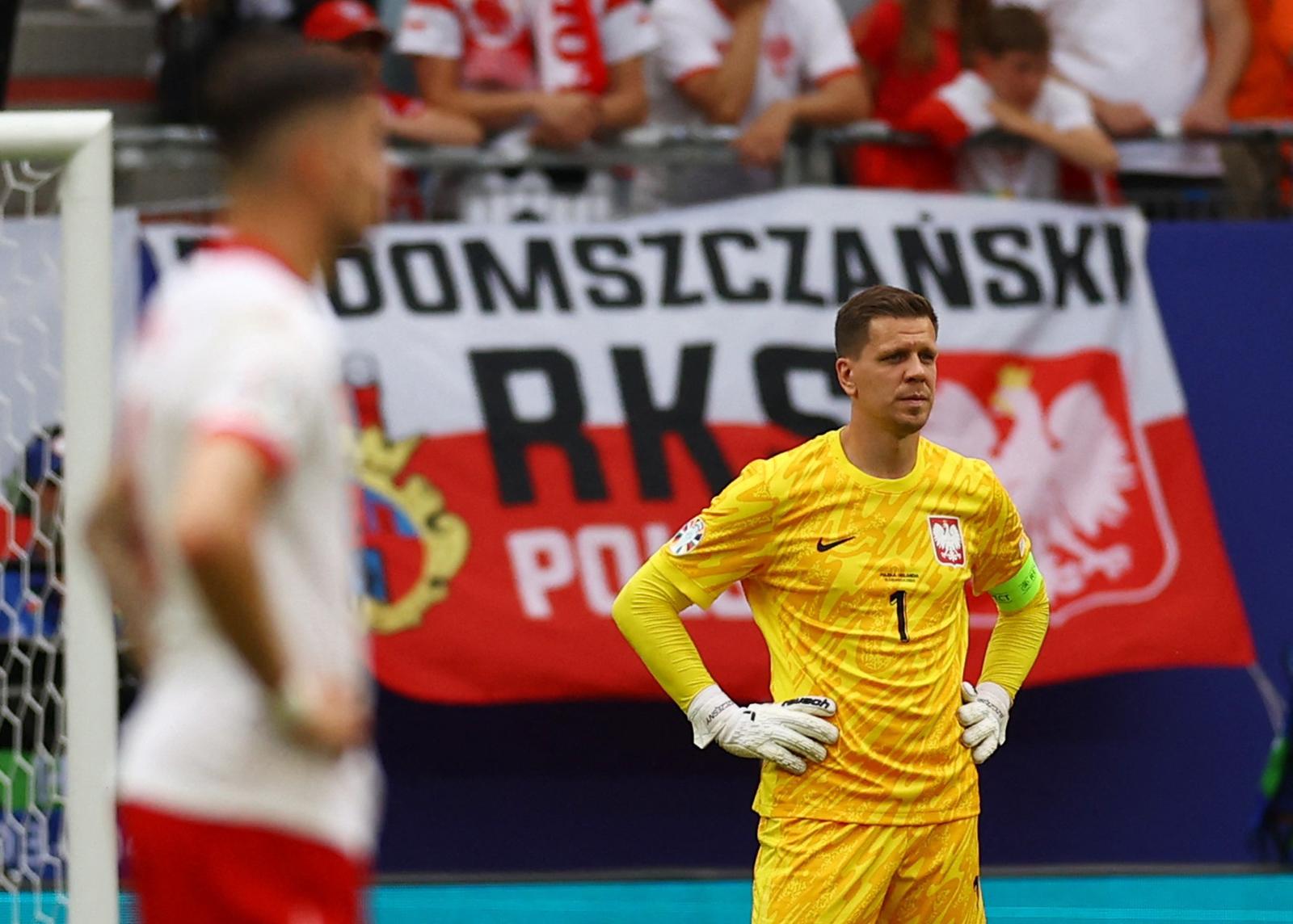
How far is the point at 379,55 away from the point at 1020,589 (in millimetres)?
3072

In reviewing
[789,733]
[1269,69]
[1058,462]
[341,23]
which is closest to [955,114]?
[1058,462]

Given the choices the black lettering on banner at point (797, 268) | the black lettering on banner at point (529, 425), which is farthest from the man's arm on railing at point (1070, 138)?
the black lettering on banner at point (529, 425)

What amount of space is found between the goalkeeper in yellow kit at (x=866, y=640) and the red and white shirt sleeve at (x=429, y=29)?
272 cm

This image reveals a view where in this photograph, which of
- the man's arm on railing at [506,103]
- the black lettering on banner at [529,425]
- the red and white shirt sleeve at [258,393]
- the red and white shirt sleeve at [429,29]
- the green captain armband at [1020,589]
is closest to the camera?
the red and white shirt sleeve at [258,393]

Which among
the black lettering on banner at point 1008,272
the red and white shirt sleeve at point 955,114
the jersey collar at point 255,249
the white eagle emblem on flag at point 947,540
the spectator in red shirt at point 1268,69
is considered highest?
the spectator in red shirt at point 1268,69

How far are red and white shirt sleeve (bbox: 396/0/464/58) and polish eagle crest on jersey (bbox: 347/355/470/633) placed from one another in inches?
41.8

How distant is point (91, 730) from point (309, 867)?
206cm

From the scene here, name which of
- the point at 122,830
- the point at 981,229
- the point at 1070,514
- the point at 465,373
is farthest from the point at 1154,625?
the point at 122,830

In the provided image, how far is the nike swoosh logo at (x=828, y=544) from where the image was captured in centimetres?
414

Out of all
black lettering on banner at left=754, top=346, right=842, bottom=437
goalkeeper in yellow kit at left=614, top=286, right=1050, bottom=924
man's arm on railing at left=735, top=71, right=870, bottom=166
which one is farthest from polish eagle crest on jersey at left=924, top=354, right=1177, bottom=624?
goalkeeper in yellow kit at left=614, top=286, right=1050, bottom=924

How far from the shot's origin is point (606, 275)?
21.0 ft

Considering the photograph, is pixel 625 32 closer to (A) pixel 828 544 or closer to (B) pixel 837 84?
(B) pixel 837 84

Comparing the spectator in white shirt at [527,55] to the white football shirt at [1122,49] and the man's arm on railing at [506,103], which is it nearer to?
the man's arm on railing at [506,103]

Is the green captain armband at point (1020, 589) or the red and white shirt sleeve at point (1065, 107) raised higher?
the red and white shirt sleeve at point (1065, 107)
